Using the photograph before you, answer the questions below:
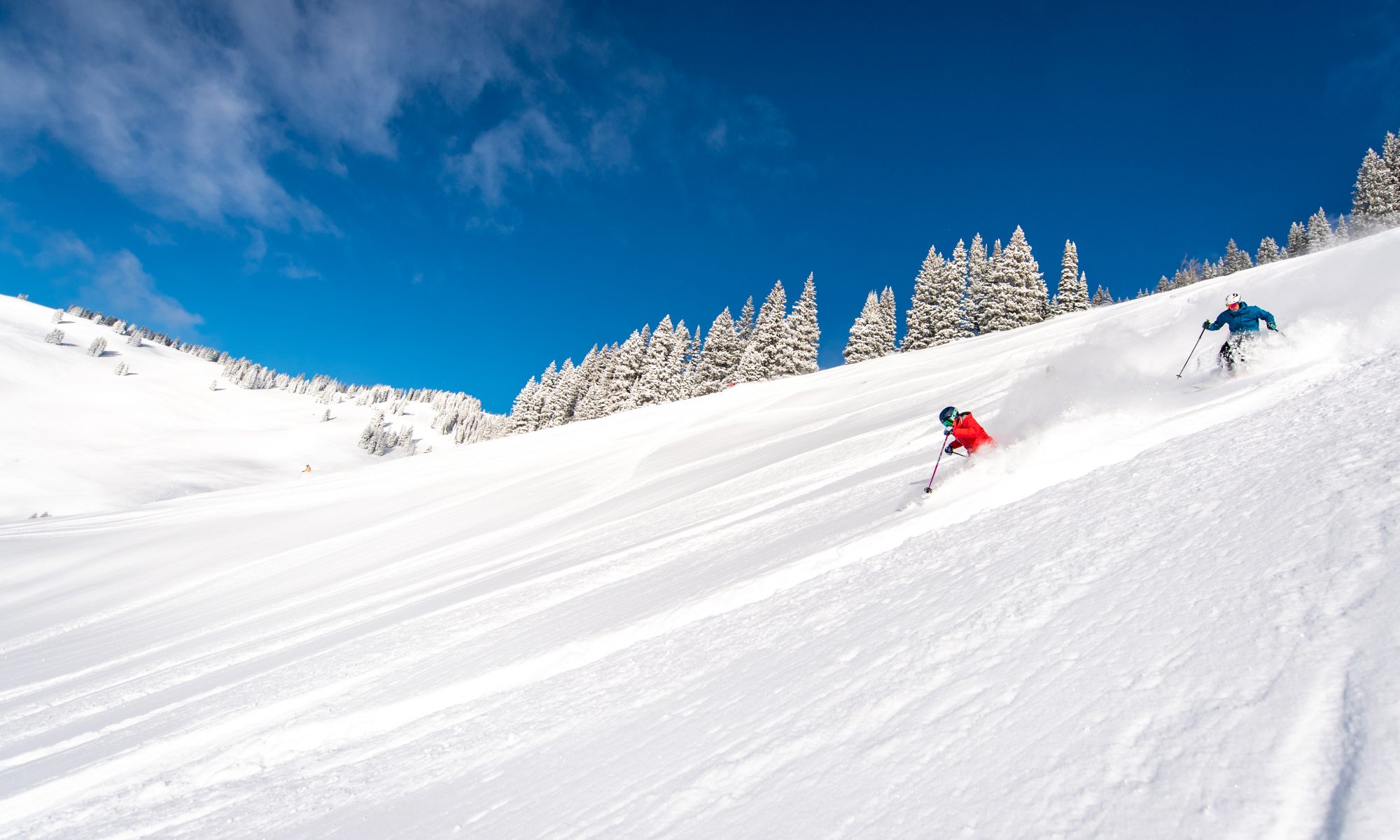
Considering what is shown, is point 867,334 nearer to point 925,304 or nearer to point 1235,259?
point 925,304

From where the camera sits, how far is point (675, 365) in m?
52.2

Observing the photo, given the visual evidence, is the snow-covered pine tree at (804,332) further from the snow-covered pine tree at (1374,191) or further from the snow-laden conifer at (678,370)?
the snow-covered pine tree at (1374,191)

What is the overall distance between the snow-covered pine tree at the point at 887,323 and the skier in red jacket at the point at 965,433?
42.2 metres

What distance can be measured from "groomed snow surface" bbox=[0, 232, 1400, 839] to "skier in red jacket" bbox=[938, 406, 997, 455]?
0.43 m

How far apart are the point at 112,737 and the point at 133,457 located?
67408 millimetres

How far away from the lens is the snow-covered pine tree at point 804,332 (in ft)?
153

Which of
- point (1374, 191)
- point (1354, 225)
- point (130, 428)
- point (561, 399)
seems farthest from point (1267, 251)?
point (130, 428)

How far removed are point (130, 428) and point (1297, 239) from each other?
127050mm

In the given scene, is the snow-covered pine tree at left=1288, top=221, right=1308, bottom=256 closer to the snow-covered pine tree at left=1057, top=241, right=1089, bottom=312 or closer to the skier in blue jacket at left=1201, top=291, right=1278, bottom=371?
the snow-covered pine tree at left=1057, top=241, right=1089, bottom=312

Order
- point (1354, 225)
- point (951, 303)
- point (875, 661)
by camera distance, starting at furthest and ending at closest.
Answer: point (951, 303), point (1354, 225), point (875, 661)

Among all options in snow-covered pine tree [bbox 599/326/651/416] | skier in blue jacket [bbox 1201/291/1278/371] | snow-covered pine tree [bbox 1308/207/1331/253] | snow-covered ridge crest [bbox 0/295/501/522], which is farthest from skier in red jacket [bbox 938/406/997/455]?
snow-covered pine tree [bbox 1308/207/1331/253]

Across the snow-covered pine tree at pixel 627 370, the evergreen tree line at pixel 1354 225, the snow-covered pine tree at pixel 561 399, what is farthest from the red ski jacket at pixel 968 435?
the snow-covered pine tree at pixel 561 399

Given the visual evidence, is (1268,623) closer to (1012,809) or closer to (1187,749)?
(1187,749)

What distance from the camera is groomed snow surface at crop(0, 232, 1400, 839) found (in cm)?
204
